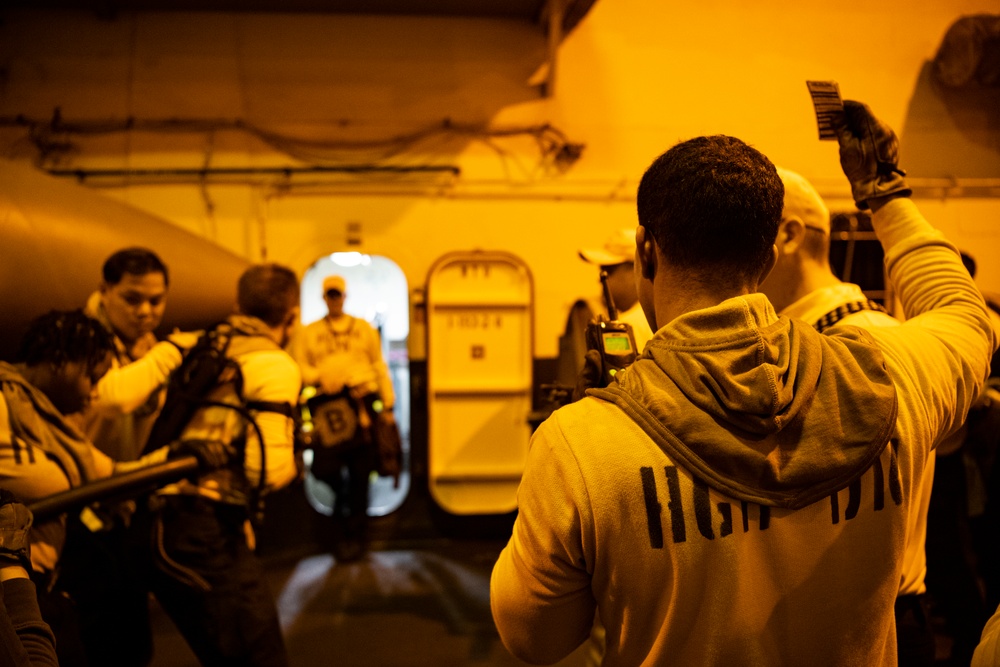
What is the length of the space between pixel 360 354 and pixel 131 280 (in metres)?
2.08

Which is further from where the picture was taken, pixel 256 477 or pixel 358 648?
pixel 358 648

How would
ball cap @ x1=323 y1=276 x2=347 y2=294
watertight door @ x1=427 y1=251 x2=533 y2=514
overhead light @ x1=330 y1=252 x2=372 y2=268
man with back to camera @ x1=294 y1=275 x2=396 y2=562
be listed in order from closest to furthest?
man with back to camera @ x1=294 y1=275 x2=396 y2=562 → ball cap @ x1=323 y1=276 x2=347 y2=294 → watertight door @ x1=427 y1=251 x2=533 y2=514 → overhead light @ x1=330 y1=252 x2=372 y2=268

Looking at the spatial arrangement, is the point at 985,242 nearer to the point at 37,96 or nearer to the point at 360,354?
the point at 360,354

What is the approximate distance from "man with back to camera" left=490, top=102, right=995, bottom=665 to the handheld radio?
16.3 inches

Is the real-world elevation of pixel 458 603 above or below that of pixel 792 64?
below

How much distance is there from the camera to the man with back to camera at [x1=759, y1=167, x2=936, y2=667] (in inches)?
51.4

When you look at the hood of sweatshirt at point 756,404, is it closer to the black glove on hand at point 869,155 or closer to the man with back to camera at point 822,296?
the black glove on hand at point 869,155

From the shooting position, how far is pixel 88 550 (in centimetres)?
191

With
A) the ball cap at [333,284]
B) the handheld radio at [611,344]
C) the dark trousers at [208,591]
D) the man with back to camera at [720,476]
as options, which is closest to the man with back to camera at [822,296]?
the handheld radio at [611,344]

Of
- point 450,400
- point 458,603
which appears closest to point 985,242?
point 450,400

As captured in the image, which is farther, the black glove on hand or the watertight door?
the watertight door

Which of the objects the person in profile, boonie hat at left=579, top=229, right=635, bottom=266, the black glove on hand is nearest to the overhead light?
boonie hat at left=579, top=229, right=635, bottom=266

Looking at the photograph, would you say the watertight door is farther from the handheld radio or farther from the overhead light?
the handheld radio

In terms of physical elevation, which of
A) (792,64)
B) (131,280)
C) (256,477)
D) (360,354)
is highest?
(792,64)
